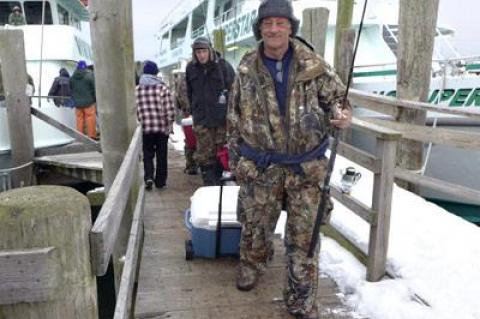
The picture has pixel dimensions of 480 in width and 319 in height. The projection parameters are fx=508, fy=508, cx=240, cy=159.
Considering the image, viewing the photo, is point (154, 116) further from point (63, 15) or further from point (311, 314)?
point (63, 15)

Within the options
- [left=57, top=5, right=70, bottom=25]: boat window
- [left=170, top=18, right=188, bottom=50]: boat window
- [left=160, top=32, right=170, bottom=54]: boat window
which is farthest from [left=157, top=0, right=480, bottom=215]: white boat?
[left=160, top=32, right=170, bottom=54]: boat window

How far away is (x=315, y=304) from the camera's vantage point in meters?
3.16

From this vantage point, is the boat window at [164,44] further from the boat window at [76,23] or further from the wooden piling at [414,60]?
the wooden piling at [414,60]

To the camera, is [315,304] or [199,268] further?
[199,268]

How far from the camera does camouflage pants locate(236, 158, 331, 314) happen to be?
120 inches

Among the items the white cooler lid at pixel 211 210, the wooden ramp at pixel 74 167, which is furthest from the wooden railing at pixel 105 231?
the wooden ramp at pixel 74 167

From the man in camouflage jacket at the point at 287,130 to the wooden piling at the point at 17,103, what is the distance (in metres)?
5.09

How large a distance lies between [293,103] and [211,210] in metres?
1.35

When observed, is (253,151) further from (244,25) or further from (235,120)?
(244,25)

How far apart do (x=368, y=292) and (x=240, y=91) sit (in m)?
1.59

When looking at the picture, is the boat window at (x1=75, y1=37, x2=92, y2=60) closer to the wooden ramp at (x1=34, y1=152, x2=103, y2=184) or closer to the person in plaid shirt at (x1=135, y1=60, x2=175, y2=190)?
the wooden ramp at (x1=34, y1=152, x2=103, y2=184)

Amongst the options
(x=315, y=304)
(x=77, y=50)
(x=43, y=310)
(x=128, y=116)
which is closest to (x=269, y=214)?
(x=315, y=304)

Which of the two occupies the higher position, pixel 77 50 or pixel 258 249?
pixel 77 50

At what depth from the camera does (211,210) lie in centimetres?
396
